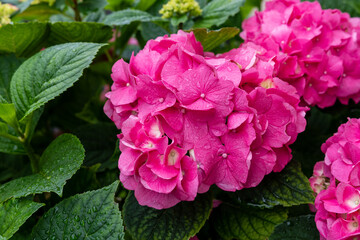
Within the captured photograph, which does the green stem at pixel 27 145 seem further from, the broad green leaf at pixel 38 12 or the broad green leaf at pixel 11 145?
the broad green leaf at pixel 38 12

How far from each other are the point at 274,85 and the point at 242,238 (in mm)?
317

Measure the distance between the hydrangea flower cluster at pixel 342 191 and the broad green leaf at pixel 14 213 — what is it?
1.59ft

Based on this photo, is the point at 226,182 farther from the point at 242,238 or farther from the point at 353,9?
the point at 353,9

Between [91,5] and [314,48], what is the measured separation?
2.01 feet

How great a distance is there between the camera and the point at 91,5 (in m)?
1.12

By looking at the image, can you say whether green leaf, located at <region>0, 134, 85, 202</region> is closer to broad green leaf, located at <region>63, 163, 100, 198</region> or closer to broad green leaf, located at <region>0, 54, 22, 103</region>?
broad green leaf, located at <region>63, 163, 100, 198</region>

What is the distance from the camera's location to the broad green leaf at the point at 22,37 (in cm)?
90

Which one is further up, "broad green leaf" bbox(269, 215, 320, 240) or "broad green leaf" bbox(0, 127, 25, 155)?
"broad green leaf" bbox(0, 127, 25, 155)

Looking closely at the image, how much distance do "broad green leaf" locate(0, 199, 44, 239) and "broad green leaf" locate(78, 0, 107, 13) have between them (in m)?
0.61

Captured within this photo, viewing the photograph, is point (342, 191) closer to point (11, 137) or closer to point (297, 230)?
point (297, 230)

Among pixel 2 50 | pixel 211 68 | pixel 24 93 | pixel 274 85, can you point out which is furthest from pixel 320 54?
pixel 2 50

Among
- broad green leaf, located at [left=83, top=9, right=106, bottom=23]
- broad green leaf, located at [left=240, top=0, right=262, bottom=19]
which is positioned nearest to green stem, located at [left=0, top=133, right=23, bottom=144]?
broad green leaf, located at [left=83, top=9, right=106, bottom=23]

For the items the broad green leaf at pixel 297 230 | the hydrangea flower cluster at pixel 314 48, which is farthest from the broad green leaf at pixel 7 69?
the broad green leaf at pixel 297 230

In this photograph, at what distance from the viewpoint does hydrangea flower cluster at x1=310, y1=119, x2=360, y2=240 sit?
2.19 ft
